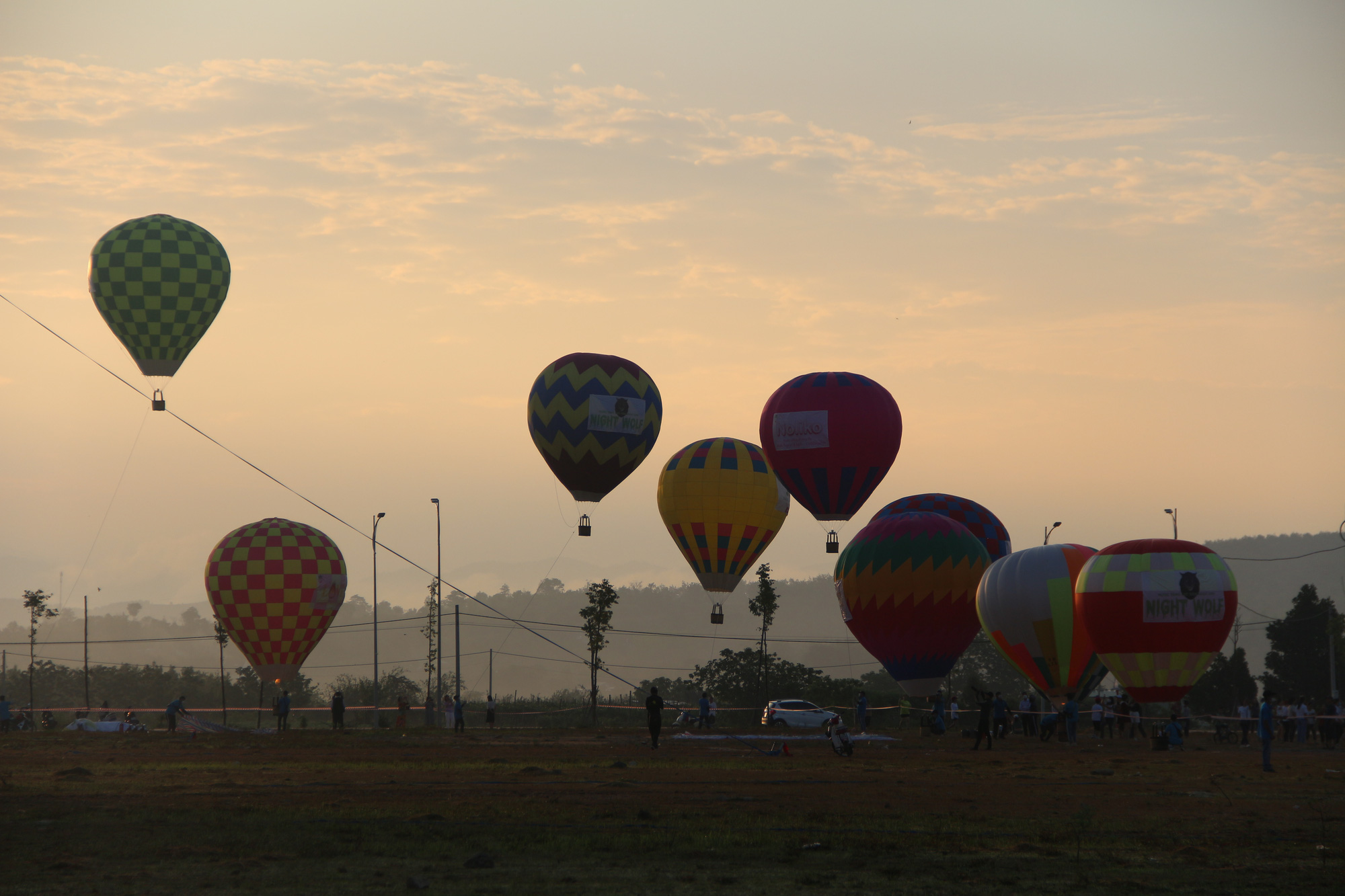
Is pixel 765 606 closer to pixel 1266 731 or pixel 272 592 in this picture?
pixel 272 592

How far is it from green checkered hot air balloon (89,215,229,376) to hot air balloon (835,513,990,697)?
73.3 ft

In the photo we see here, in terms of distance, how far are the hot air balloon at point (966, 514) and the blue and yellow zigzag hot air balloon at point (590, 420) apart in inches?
403

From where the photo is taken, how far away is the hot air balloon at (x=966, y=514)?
50969 mm

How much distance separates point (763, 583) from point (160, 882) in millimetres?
47406

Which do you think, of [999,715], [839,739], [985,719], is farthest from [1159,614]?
[839,739]

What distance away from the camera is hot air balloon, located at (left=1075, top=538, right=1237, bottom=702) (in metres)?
36.2

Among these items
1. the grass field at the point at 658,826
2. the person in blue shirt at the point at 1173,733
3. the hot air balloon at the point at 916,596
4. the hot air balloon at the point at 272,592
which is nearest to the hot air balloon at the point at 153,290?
the hot air balloon at the point at 272,592

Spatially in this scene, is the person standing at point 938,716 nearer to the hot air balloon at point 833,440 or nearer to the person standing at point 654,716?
the hot air balloon at point 833,440

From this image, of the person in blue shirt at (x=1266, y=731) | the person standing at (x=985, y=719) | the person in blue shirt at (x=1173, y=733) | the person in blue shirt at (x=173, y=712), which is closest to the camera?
the person in blue shirt at (x=1266, y=731)

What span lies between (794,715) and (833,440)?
10888 millimetres

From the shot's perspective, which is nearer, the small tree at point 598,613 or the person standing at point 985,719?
the person standing at point 985,719

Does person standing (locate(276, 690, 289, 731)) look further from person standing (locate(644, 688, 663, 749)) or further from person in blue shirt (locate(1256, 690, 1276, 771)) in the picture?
person in blue shirt (locate(1256, 690, 1276, 771))

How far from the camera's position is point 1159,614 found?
36156 millimetres

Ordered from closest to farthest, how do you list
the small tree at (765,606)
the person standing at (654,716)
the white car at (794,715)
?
the person standing at (654,716) → the white car at (794,715) → the small tree at (765,606)
